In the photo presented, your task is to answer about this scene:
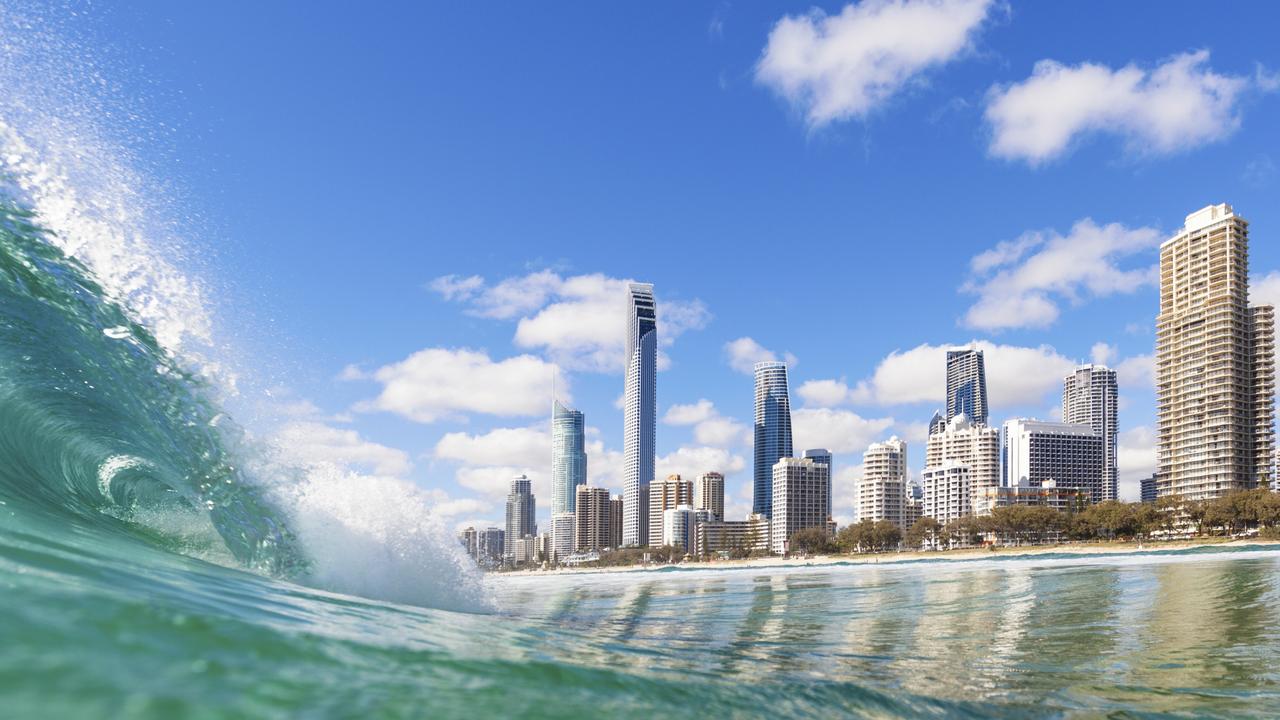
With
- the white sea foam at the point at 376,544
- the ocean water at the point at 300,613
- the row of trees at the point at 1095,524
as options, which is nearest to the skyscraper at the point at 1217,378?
the row of trees at the point at 1095,524

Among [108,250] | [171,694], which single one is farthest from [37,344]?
[171,694]

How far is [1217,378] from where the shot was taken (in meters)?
183

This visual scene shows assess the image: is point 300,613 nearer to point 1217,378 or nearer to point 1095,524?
point 1095,524

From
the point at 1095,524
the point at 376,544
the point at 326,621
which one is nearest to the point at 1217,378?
the point at 1095,524

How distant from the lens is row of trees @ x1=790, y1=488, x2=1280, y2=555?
118250mm

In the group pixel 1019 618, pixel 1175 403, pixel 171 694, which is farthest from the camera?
pixel 1175 403

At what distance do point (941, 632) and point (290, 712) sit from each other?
1296 cm

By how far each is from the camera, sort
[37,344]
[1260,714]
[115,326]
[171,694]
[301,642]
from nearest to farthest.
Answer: [171,694] < [301,642] < [1260,714] < [37,344] < [115,326]

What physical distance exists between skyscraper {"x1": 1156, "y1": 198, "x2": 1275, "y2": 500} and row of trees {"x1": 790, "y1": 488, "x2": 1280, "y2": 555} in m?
40.2

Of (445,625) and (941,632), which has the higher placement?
(445,625)

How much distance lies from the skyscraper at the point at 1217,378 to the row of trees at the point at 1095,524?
1584 inches

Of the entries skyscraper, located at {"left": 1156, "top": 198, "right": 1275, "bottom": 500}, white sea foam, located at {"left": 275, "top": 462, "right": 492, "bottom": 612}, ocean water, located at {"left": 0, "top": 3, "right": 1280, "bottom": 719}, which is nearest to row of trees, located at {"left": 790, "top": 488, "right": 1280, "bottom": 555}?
skyscraper, located at {"left": 1156, "top": 198, "right": 1275, "bottom": 500}

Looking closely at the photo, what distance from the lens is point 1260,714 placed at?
7.19 meters

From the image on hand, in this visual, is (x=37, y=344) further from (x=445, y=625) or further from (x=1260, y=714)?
(x=1260, y=714)
